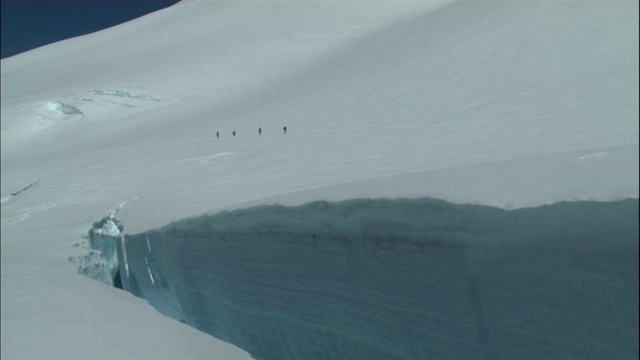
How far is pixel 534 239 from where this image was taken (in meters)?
1.76

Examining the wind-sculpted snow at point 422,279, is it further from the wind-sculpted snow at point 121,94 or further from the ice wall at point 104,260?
the wind-sculpted snow at point 121,94

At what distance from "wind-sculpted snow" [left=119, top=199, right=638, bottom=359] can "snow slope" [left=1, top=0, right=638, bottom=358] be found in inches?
3.4

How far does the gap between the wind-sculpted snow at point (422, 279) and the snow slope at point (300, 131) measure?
3.4 inches

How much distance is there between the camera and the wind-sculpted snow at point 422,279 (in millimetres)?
1652

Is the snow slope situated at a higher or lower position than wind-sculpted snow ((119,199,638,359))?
higher

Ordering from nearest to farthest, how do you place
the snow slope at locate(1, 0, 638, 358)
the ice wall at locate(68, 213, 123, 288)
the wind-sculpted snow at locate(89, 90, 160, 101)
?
the snow slope at locate(1, 0, 638, 358)
the ice wall at locate(68, 213, 123, 288)
the wind-sculpted snow at locate(89, 90, 160, 101)

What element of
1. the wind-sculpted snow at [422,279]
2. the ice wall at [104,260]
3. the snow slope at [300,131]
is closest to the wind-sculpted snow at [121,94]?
the snow slope at [300,131]

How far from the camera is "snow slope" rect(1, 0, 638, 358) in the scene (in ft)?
10.4

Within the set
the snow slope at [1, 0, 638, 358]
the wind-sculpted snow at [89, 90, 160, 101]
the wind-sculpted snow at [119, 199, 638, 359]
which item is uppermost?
the wind-sculpted snow at [89, 90, 160, 101]

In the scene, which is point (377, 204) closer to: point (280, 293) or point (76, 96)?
point (280, 293)

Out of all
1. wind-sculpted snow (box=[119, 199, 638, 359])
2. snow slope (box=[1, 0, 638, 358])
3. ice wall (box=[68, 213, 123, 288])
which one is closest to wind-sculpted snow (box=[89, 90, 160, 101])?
snow slope (box=[1, 0, 638, 358])

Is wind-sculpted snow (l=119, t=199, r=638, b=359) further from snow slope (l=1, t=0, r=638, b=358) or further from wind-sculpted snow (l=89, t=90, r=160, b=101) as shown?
wind-sculpted snow (l=89, t=90, r=160, b=101)

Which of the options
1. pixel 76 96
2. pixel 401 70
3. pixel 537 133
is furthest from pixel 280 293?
pixel 76 96

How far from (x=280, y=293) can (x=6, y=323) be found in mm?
1681
